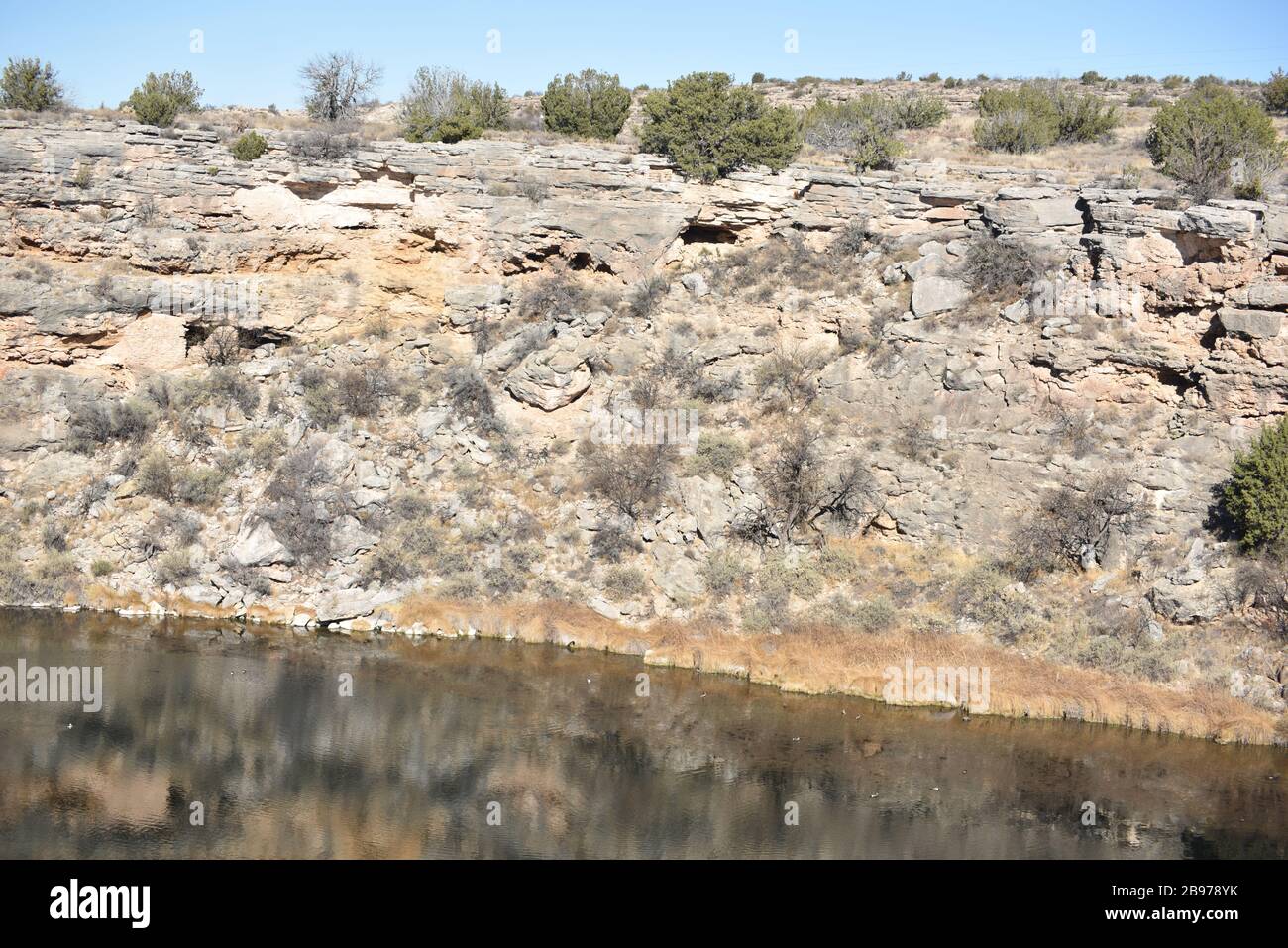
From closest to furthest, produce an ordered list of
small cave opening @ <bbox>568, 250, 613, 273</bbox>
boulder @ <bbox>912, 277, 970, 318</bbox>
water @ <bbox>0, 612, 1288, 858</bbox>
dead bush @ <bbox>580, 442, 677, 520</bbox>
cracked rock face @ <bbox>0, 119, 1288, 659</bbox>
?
water @ <bbox>0, 612, 1288, 858</bbox>
cracked rock face @ <bbox>0, 119, 1288, 659</bbox>
dead bush @ <bbox>580, 442, 677, 520</bbox>
boulder @ <bbox>912, 277, 970, 318</bbox>
small cave opening @ <bbox>568, 250, 613, 273</bbox>

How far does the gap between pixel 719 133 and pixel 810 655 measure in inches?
601

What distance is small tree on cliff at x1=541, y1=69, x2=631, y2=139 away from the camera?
106ft

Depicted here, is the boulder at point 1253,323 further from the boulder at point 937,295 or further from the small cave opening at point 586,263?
the small cave opening at point 586,263

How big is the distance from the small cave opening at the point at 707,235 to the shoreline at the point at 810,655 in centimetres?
1198

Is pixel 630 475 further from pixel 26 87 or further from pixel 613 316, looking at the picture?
pixel 26 87

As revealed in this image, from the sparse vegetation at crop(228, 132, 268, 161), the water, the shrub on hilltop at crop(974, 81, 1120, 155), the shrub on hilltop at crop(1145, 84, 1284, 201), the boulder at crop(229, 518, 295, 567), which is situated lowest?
the water

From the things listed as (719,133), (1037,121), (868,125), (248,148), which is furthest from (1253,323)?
(248,148)

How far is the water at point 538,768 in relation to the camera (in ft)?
46.8

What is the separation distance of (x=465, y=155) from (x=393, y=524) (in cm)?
1058

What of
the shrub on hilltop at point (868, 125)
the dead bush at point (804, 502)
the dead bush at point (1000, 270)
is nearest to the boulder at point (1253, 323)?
the dead bush at point (1000, 270)

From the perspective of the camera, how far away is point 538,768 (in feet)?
53.8

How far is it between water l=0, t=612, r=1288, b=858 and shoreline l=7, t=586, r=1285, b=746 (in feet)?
1.23

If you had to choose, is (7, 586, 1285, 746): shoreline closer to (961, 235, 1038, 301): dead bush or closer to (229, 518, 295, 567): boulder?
(229, 518, 295, 567): boulder

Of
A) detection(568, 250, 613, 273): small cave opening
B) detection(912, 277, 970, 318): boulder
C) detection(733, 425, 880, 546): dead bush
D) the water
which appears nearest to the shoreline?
the water
